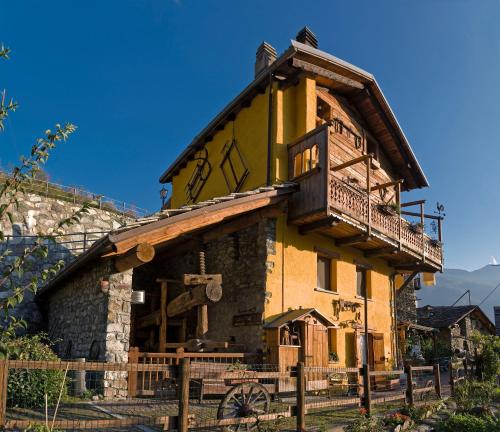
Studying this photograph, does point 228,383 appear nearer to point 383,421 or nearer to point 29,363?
point 383,421

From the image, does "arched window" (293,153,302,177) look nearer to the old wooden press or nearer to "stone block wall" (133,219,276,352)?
"stone block wall" (133,219,276,352)

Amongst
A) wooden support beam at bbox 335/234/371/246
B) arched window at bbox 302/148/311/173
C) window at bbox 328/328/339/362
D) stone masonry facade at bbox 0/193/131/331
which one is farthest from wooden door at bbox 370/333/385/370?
stone masonry facade at bbox 0/193/131/331

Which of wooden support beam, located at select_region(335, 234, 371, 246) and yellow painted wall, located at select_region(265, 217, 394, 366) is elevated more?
wooden support beam, located at select_region(335, 234, 371, 246)

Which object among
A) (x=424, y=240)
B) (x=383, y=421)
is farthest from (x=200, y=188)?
(x=383, y=421)

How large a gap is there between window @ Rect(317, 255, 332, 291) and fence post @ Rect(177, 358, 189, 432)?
29.5ft

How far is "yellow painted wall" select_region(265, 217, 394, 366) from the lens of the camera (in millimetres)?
12688

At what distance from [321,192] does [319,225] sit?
1.13 metres

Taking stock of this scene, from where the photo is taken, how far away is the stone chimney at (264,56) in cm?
1702

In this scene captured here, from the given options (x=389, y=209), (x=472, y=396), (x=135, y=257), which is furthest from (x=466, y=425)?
(x=389, y=209)

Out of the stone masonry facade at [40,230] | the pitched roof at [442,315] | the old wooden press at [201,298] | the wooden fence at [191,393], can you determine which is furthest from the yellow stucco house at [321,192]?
the pitched roof at [442,315]

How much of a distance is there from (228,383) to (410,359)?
16175 mm

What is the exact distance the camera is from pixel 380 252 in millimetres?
15977

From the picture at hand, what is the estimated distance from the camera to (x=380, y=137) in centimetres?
1872

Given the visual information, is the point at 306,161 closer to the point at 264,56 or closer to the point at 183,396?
the point at 264,56
